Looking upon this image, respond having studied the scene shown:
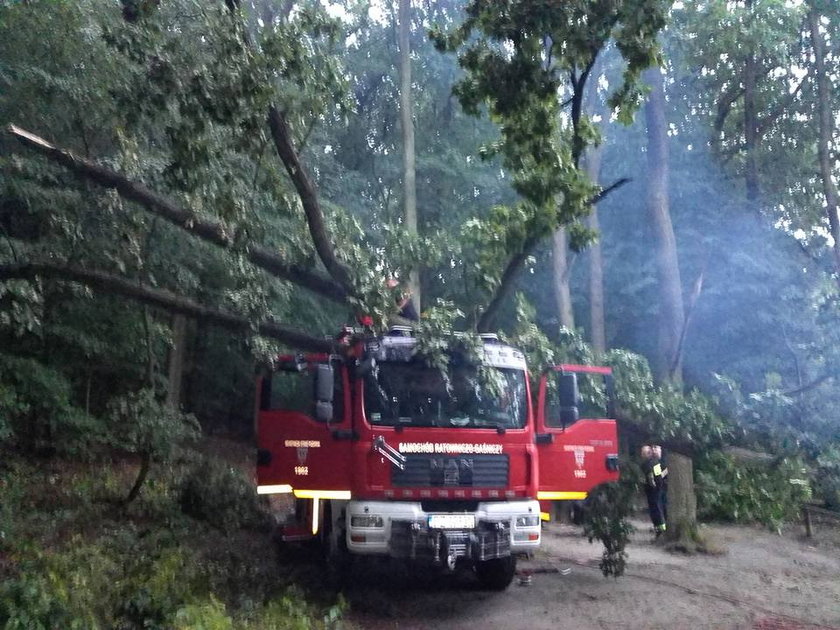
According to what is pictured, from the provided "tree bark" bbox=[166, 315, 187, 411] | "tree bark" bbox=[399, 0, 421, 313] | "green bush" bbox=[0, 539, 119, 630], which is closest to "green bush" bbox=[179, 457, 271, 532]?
"green bush" bbox=[0, 539, 119, 630]

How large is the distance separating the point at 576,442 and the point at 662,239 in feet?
21.4

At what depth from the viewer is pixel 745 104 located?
18.0 meters

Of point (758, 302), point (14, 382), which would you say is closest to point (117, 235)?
point (14, 382)

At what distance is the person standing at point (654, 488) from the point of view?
50.3ft

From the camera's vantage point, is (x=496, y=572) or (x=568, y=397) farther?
(x=496, y=572)

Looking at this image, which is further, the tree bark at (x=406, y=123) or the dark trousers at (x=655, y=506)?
the tree bark at (x=406, y=123)

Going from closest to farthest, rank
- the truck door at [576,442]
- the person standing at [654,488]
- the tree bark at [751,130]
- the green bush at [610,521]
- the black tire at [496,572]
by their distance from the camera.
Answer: the black tire at [496,572]
the truck door at [576,442]
the green bush at [610,521]
the person standing at [654,488]
the tree bark at [751,130]

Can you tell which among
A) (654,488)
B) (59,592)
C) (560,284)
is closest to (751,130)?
(560,284)

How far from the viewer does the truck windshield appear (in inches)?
384

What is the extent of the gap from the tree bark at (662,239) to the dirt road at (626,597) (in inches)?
136

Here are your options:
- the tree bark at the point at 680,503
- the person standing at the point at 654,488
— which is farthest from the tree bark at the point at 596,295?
the tree bark at the point at 680,503

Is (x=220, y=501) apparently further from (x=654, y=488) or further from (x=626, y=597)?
(x=654, y=488)

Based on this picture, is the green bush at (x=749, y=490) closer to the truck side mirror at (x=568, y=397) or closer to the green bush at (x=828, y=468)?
the green bush at (x=828, y=468)

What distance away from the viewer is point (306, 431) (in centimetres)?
1034
